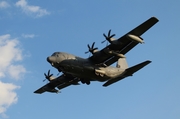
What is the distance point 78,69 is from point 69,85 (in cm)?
833

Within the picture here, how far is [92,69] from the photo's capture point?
36.3m

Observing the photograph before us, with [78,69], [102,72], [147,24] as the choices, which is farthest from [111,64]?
[147,24]

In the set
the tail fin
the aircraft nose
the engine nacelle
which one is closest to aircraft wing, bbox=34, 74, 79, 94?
the aircraft nose

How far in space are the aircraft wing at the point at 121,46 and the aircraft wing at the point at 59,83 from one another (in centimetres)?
621

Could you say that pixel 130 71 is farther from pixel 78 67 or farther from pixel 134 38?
pixel 78 67

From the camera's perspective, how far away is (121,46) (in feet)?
116

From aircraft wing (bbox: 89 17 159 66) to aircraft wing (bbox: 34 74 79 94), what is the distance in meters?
6.21

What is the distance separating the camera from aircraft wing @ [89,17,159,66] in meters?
32.3

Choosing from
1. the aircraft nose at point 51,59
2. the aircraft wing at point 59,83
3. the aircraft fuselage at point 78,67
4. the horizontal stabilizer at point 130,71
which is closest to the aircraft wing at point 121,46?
the aircraft fuselage at point 78,67

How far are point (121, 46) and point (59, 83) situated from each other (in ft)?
40.5

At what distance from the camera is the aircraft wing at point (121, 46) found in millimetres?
32281

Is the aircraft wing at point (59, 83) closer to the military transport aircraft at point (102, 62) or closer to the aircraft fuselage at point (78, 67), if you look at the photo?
the military transport aircraft at point (102, 62)

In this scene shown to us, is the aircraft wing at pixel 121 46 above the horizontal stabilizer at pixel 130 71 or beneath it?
above

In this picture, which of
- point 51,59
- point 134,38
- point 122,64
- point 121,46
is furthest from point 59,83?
point 134,38
